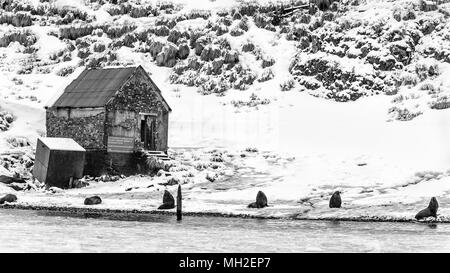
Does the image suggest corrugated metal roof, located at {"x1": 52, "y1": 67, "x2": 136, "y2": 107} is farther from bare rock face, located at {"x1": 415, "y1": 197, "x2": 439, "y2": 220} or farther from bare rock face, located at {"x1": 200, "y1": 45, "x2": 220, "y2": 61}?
bare rock face, located at {"x1": 415, "y1": 197, "x2": 439, "y2": 220}

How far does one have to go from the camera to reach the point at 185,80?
54.2 metres

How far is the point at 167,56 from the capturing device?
56594 millimetres

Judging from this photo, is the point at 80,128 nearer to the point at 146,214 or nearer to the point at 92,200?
the point at 92,200

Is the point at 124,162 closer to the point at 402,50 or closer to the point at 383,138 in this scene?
the point at 383,138

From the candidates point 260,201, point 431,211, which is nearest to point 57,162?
point 260,201

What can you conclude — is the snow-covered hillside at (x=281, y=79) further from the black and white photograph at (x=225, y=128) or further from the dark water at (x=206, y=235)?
the dark water at (x=206, y=235)

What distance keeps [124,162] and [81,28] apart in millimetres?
22539

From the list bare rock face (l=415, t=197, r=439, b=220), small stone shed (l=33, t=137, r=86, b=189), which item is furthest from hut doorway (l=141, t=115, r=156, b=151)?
bare rock face (l=415, t=197, r=439, b=220)

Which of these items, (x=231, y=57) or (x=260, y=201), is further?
(x=231, y=57)

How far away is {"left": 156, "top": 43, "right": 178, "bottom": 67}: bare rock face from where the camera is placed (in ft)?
185

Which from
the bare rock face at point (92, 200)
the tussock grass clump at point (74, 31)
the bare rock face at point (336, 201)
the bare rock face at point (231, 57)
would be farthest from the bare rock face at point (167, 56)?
the bare rock face at point (336, 201)

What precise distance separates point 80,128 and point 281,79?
1497 cm

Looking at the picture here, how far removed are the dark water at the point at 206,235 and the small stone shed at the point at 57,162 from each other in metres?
7.75

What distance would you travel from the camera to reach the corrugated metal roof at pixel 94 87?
137ft
